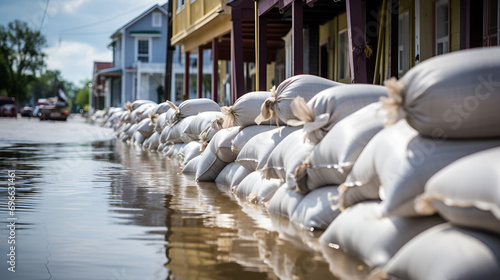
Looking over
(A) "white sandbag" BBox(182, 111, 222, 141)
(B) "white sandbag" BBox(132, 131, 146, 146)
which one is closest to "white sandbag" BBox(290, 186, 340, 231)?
(A) "white sandbag" BBox(182, 111, 222, 141)

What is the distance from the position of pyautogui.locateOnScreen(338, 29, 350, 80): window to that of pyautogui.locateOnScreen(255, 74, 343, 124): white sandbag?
6.88 meters

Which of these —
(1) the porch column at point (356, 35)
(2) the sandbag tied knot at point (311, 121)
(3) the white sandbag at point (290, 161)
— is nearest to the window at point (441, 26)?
(1) the porch column at point (356, 35)

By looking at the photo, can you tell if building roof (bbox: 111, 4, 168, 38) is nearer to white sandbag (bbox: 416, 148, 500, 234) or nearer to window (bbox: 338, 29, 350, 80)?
window (bbox: 338, 29, 350, 80)

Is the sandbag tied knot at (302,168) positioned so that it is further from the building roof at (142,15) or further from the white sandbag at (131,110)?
the building roof at (142,15)

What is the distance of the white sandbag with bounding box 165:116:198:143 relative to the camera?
1102cm

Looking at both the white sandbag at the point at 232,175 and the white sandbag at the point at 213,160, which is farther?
the white sandbag at the point at 213,160

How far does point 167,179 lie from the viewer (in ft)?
26.9

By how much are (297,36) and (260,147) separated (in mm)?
4143

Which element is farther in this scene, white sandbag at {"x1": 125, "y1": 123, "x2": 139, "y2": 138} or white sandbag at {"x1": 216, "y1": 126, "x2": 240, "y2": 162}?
white sandbag at {"x1": 125, "y1": 123, "x2": 139, "y2": 138}

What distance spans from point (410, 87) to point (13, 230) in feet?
8.67

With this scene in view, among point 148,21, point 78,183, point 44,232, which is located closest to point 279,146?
point 44,232

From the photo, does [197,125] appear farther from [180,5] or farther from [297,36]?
[180,5]

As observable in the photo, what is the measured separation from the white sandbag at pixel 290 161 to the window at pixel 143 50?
37608 mm

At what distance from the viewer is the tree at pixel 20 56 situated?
238ft
